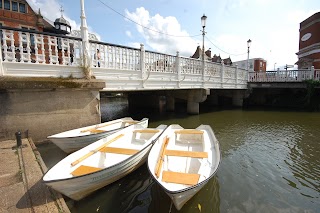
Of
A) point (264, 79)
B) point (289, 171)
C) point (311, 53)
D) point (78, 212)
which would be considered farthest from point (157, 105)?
point (311, 53)

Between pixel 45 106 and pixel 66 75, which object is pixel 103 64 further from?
pixel 45 106

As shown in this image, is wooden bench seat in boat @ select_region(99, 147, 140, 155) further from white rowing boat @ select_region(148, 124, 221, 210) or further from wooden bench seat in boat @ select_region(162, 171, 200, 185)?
wooden bench seat in boat @ select_region(162, 171, 200, 185)

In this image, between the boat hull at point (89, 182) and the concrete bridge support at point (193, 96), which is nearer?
the boat hull at point (89, 182)

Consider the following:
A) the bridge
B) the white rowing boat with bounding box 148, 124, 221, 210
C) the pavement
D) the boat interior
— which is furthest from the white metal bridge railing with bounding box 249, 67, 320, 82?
Result: the pavement

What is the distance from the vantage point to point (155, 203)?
152 inches

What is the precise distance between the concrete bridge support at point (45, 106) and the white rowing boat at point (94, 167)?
1869 mm

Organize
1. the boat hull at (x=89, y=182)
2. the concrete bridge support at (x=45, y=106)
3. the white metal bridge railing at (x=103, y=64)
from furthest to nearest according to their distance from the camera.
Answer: the white metal bridge railing at (x=103, y=64) < the concrete bridge support at (x=45, y=106) < the boat hull at (x=89, y=182)

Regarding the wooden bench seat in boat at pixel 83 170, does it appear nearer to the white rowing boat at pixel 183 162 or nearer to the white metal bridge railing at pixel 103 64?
the white rowing boat at pixel 183 162

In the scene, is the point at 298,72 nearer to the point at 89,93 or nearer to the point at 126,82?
the point at 126,82

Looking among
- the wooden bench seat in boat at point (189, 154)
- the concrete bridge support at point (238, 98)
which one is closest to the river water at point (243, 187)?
the wooden bench seat in boat at point (189, 154)

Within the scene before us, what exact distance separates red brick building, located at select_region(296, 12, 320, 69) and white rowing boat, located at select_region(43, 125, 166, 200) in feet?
85.6

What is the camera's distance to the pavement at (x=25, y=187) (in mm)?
2791

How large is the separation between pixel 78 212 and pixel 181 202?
2021mm

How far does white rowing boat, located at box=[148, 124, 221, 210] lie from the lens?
10.7 ft
